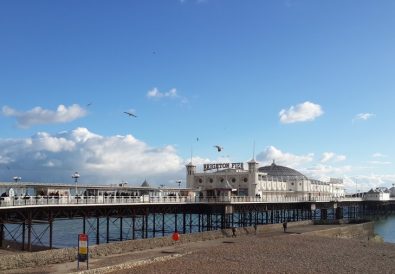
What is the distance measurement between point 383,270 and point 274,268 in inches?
316

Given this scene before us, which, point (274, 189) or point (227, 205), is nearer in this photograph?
point (227, 205)

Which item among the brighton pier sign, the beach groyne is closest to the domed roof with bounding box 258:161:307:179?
the brighton pier sign

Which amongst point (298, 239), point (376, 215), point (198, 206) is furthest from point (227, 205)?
point (376, 215)

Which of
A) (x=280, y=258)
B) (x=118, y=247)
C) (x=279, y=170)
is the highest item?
(x=279, y=170)

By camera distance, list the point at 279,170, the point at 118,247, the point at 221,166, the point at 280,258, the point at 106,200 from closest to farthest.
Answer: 1. the point at 118,247
2. the point at 280,258
3. the point at 106,200
4. the point at 221,166
5. the point at 279,170

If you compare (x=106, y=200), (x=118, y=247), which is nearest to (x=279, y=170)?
(x=106, y=200)

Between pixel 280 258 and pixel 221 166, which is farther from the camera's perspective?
pixel 221 166

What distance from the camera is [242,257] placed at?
113ft

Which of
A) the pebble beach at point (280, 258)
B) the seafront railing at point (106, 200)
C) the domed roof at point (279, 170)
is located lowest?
the pebble beach at point (280, 258)

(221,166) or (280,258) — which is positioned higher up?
(221,166)

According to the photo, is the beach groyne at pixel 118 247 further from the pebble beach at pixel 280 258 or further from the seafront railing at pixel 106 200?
the seafront railing at pixel 106 200

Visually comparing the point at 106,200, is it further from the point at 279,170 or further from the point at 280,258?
the point at 279,170

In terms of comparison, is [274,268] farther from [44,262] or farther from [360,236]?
[360,236]

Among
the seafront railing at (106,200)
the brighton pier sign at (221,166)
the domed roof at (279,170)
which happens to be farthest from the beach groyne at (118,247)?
the domed roof at (279,170)
